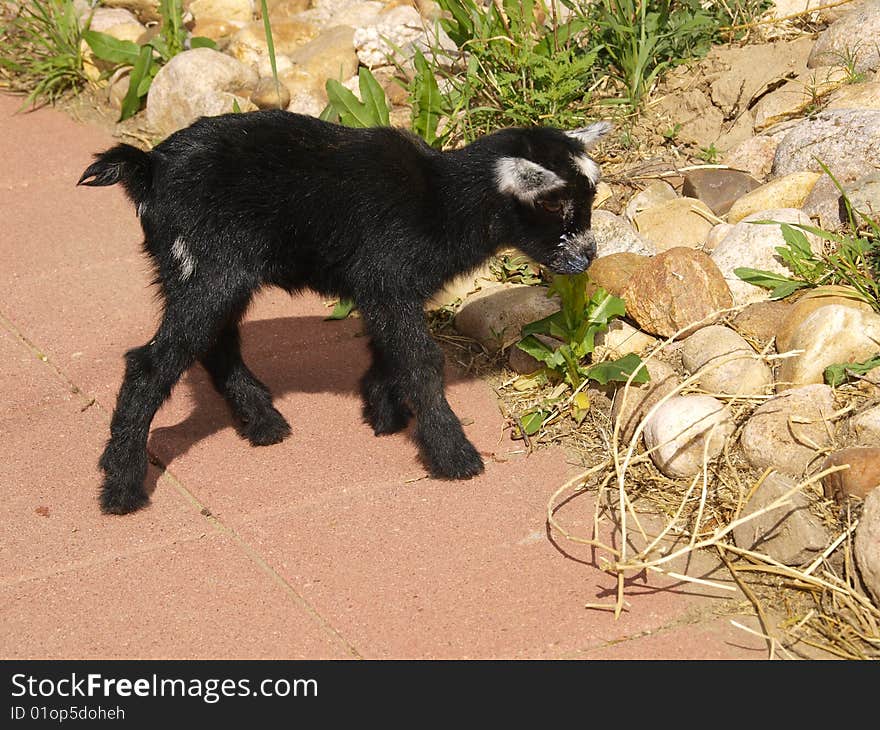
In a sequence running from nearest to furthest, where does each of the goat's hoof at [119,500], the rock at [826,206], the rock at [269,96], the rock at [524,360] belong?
the goat's hoof at [119,500]
the rock at [524,360]
the rock at [826,206]
the rock at [269,96]

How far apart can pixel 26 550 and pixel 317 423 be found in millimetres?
1586

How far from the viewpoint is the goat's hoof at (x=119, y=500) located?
16.2 ft

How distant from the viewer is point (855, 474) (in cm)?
452

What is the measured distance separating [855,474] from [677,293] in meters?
1.55

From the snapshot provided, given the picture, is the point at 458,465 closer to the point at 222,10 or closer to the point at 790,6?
the point at 790,6

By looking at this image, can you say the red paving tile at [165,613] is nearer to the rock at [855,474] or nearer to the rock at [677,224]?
the rock at [855,474]

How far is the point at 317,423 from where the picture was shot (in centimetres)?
575

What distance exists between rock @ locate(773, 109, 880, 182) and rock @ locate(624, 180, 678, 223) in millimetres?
650

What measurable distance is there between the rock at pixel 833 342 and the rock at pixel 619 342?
847 mm

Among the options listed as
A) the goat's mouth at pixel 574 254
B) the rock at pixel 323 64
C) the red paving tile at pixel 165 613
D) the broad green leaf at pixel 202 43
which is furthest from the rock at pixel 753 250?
the broad green leaf at pixel 202 43

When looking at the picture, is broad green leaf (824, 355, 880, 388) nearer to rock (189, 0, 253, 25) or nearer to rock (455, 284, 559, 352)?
rock (455, 284, 559, 352)

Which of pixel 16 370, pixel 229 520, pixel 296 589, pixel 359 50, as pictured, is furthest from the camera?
pixel 359 50

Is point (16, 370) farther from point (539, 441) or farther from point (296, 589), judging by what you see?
point (539, 441)
